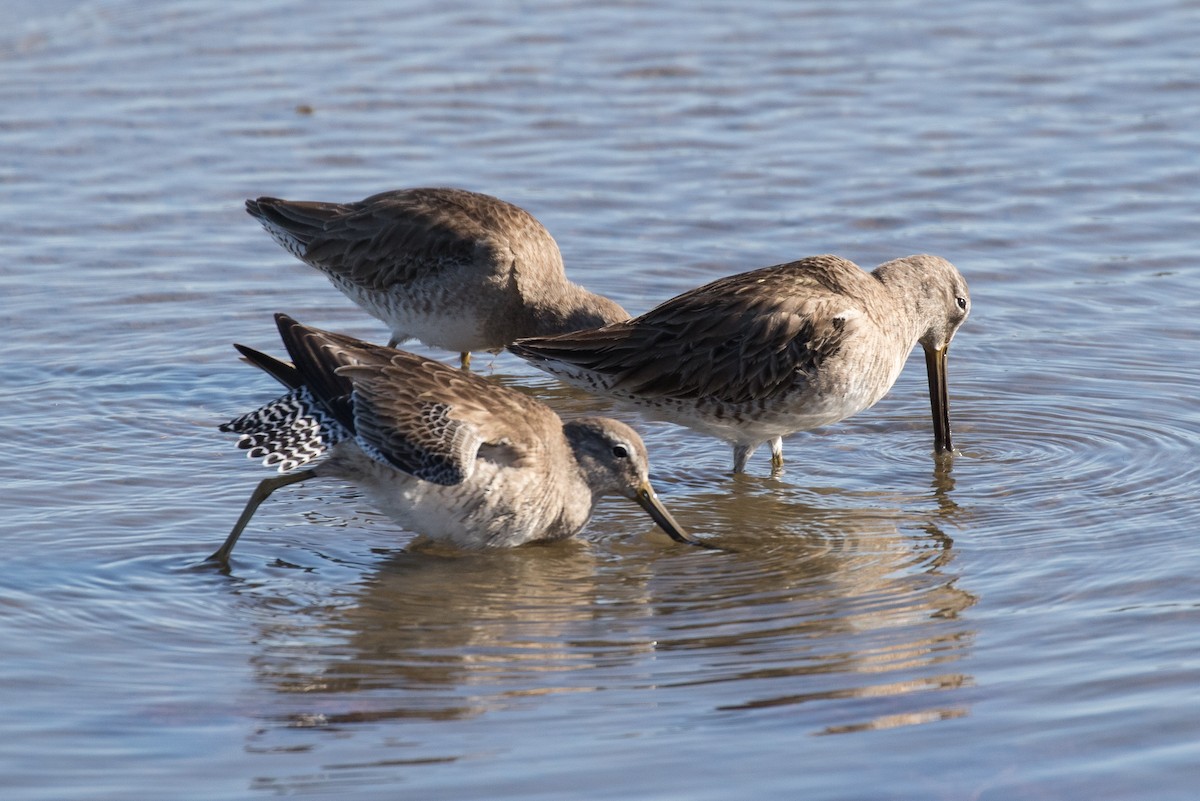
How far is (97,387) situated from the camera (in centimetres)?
720

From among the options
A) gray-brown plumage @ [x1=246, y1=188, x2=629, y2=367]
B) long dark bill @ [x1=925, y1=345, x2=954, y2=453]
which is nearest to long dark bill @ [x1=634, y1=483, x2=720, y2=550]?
long dark bill @ [x1=925, y1=345, x2=954, y2=453]

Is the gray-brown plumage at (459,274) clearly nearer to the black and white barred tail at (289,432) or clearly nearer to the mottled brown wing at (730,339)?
the mottled brown wing at (730,339)

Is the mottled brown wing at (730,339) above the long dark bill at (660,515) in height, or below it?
above

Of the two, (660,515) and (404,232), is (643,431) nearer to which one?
(660,515)

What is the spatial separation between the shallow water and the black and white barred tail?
375 mm

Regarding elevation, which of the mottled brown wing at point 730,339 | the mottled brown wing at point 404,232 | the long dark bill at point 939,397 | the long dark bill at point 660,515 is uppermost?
the mottled brown wing at point 404,232

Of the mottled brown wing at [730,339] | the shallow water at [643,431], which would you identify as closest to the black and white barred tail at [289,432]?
the shallow water at [643,431]

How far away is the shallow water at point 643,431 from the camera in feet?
13.9

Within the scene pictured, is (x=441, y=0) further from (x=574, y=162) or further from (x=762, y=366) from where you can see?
(x=762, y=366)

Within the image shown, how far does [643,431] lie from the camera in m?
7.14

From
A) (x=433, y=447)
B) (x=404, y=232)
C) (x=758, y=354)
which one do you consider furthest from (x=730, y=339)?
(x=404, y=232)

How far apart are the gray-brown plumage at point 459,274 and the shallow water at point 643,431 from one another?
1.26 feet

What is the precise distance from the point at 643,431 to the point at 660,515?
51.0 inches

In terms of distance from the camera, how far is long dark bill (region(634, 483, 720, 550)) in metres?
5.84
